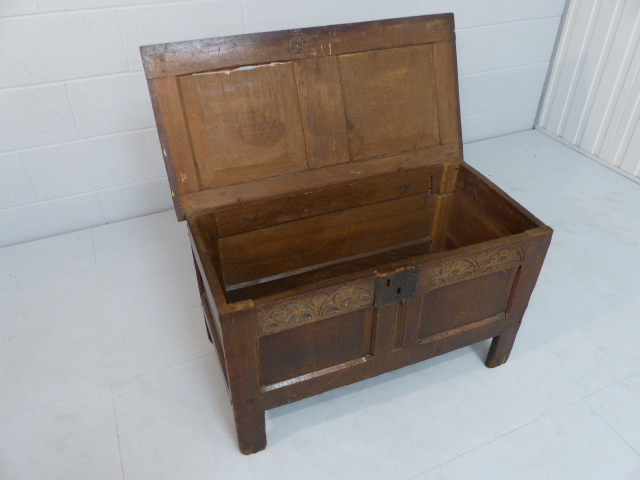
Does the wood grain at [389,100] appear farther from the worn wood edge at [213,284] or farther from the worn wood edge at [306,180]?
the worn wood edge at [213,284]

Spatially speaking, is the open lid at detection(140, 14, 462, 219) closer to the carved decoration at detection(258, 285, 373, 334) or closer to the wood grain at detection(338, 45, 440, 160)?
the wood grain at detection(338, 45, 440, 160)

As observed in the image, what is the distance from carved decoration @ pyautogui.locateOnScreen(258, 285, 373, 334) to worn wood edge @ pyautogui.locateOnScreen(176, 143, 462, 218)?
1.51 feet

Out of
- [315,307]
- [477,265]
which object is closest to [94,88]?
[315,307]

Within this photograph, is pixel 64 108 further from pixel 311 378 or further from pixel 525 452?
pixel 525 452

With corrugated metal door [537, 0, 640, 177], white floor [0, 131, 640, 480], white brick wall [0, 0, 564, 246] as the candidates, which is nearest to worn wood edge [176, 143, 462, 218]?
white floor [0, 131, 640, 480]

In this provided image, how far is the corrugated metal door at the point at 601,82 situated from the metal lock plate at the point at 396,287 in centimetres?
215

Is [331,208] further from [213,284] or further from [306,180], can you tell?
[213,284]

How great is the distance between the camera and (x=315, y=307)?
1.37m

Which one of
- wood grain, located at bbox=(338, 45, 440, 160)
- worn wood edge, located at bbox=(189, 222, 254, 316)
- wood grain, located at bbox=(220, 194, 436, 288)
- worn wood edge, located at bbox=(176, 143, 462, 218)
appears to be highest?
wood grain, located at bbox=(338, 45, 440, 160)

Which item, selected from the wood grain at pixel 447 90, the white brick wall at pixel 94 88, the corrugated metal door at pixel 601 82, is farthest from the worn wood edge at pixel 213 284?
the corrugated metal door at pixel 601 82

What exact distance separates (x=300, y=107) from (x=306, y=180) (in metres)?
0.23

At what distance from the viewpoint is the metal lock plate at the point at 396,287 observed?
1.41 metres

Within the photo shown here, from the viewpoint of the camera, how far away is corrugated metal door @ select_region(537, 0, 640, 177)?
2.81m

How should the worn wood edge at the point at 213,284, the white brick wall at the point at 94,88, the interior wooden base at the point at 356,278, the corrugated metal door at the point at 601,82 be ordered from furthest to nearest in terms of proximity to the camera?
the corrugated metal door at the point at 601,82 → the white brick wall at the point at 94,88 → the interior wooden base at the point at 356,278 → the worn wood edge at the point at 213,284
